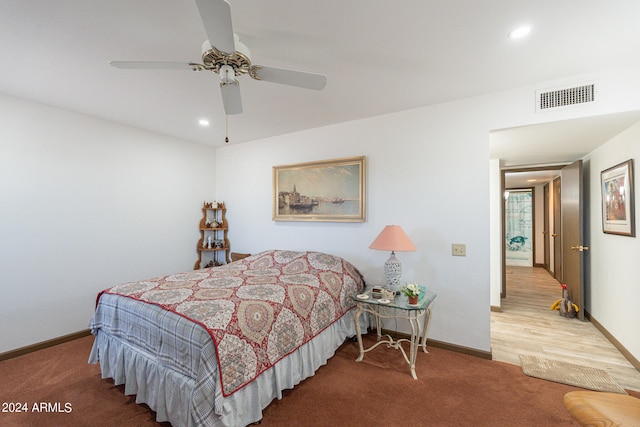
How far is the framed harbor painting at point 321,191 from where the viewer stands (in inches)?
132

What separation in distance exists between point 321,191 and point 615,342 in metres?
3.44

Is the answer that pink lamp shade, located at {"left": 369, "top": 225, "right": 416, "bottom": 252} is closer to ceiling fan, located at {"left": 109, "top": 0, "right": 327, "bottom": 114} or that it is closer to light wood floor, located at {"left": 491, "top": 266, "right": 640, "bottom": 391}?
light wood floor, located at {"left": 491, "top": 266, "right": 640, "bottom": 391}

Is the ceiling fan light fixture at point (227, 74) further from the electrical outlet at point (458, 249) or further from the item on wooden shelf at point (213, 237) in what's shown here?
the item on wooden shelf at point (213, 237)

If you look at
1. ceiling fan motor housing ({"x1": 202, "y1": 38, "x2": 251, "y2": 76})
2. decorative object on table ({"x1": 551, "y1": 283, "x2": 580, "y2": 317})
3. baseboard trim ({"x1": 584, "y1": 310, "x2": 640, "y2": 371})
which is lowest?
baseboard trim ({"x1": 584, "y1": 310, "x2": 640, "y2": 371})

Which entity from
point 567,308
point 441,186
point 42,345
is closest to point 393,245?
point 441,186

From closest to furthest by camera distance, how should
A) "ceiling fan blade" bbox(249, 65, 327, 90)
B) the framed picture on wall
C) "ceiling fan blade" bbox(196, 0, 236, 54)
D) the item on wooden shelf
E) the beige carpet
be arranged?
"ceiling fan blade" bbox(196, 0, 236, 54) < "ceiling fan blade" bbox(249, 65, 327, 90) < the beige carpet < the framed picture on wall < the item on wooden shelf

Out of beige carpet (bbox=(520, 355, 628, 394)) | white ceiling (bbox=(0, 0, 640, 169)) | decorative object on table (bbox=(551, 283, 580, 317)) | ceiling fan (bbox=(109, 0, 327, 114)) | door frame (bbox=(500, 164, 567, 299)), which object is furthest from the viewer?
door frame (bbox=(500, 164, 567, 299))

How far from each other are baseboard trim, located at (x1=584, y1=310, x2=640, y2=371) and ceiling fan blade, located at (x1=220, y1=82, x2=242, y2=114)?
12.8 ft

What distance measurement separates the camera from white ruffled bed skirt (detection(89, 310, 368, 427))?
1.58 meters

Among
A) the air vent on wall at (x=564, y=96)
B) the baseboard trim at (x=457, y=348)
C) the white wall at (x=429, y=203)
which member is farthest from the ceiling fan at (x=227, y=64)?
the baseboard trim at (x=457, y=348)

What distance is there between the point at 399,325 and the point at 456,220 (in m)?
1.30

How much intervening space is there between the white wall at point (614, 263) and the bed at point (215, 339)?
102 inches

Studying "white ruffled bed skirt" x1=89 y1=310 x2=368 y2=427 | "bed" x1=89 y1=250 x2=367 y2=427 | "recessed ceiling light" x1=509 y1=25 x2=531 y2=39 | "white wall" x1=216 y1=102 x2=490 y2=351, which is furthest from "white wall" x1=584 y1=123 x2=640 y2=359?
"white ruffled bed skirt" x1=89 y1=310 x2=368 y2=427

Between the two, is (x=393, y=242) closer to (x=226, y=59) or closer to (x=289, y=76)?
(x=289, y=76)
